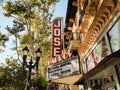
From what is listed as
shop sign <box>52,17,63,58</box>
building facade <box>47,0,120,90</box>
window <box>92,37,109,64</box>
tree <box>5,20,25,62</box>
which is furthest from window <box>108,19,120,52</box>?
tree <box>5,20,25,62</box>

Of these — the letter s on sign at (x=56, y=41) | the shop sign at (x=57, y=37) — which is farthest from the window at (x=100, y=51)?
the letter s on sign at (x=56, y=41)

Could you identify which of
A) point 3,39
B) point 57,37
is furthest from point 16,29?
point 57,37

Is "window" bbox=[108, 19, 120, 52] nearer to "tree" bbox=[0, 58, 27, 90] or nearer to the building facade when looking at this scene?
the building facade

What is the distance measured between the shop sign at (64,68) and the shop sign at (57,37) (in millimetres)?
3320

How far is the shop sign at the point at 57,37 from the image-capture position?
17559mm

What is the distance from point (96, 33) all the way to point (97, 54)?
991mm

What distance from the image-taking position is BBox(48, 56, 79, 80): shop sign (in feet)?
41.4

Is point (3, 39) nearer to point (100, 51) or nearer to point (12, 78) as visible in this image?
point (12, 78)

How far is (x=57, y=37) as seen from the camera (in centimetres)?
1812

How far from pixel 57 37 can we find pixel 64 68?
5.34 m

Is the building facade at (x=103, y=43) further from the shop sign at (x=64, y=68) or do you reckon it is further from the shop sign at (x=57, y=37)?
the shop sign at (x=57, y=37)

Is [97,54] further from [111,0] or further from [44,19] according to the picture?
[44,19]

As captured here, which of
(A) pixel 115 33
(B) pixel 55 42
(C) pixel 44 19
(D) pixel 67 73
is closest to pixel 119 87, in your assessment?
(A) pixel 115 33

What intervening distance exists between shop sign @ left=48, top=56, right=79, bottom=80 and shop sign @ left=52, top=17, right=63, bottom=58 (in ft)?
10.9
